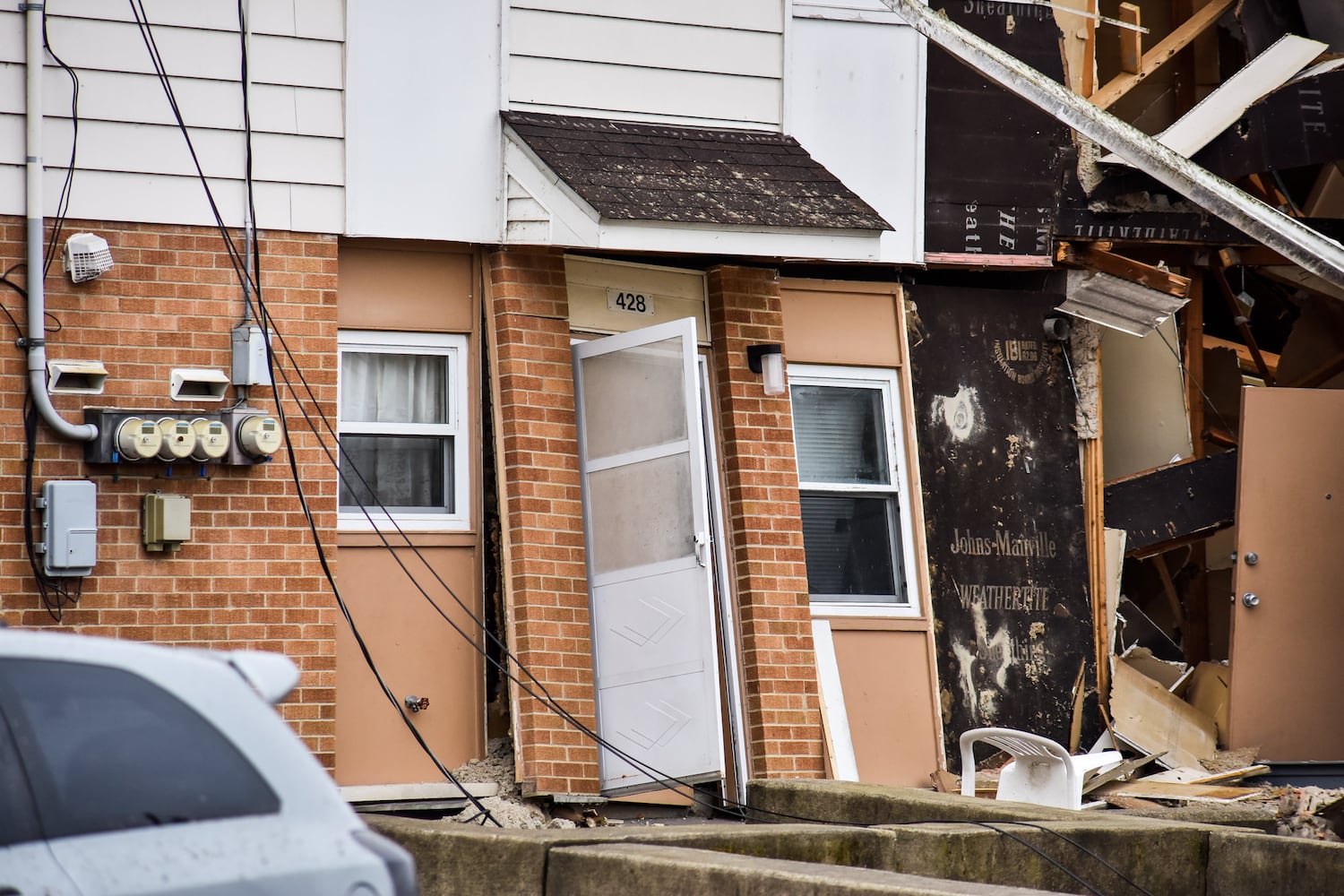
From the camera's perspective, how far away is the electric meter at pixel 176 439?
26.0 feet

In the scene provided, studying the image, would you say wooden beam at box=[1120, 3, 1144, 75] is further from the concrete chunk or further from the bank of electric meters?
the concrete chunk

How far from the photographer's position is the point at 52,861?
361 cm

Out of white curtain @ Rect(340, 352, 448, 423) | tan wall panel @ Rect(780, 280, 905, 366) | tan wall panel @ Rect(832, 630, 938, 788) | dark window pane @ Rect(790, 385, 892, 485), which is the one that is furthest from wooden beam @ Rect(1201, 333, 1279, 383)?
white curtain @ Rect(340, 352, 448, 423)

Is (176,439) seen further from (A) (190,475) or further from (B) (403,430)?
(B) (403,430)

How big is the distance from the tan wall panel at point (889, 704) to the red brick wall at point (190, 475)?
2.92m

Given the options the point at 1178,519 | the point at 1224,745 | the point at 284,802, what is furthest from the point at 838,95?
the point at 284,802

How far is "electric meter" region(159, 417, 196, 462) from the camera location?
312 inches

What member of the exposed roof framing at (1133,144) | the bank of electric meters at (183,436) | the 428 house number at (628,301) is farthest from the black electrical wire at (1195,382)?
the bank of electric meters at (183,436)

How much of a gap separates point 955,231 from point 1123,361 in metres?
2.12

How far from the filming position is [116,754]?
3762 millimetres

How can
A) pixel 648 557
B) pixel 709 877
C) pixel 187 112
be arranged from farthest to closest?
1. pixel 648 557
2. pixel 187 112
3. pixel 709 877

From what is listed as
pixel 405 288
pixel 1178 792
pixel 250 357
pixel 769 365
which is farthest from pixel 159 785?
pixel 1178 792

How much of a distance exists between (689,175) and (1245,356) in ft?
20.7

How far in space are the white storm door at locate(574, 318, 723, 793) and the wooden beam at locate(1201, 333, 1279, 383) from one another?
579 centimetres
